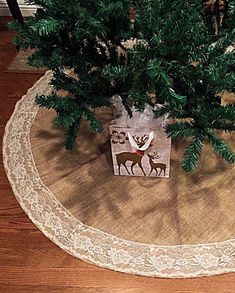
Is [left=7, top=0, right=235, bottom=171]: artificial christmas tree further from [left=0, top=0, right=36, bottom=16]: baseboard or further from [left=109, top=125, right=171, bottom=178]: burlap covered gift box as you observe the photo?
[left=0, top=0, right=36, bottom=16]: baseboard

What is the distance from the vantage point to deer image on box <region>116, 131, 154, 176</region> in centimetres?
117

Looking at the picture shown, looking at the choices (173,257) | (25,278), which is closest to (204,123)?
(173,257)

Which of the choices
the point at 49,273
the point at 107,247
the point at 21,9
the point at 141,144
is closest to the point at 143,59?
the point at 141,144

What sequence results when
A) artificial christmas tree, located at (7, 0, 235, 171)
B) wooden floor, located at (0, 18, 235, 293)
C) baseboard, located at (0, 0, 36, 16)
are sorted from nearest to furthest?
artificial christmas tree, located at (7, 0, 235, 171) → wooden floor, located at (0, 18, 235, 293) → baseboard, located at (0, 0, 36, 16)

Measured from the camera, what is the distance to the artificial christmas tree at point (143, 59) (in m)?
0.93

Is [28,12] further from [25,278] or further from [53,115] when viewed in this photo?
[25,278]

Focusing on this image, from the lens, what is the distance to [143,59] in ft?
3.12

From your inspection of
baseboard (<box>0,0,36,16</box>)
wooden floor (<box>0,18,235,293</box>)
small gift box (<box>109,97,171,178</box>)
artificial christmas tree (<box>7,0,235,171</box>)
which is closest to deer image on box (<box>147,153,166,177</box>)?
small gift box (<box>109,97,171,178</box>)

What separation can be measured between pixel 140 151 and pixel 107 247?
29 centimetres

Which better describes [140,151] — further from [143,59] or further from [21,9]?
[21,9]

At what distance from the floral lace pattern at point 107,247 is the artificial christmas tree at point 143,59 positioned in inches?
11.0

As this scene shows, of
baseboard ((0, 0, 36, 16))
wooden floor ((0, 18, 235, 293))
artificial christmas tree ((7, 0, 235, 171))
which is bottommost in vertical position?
wooden floor ((0, 18, 235, 293))

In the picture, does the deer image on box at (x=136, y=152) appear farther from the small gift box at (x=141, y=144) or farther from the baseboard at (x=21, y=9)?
the baseboard at (x=21, y=9)

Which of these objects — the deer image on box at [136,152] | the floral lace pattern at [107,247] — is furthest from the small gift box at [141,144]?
the floral lace pattern at [107,247]
